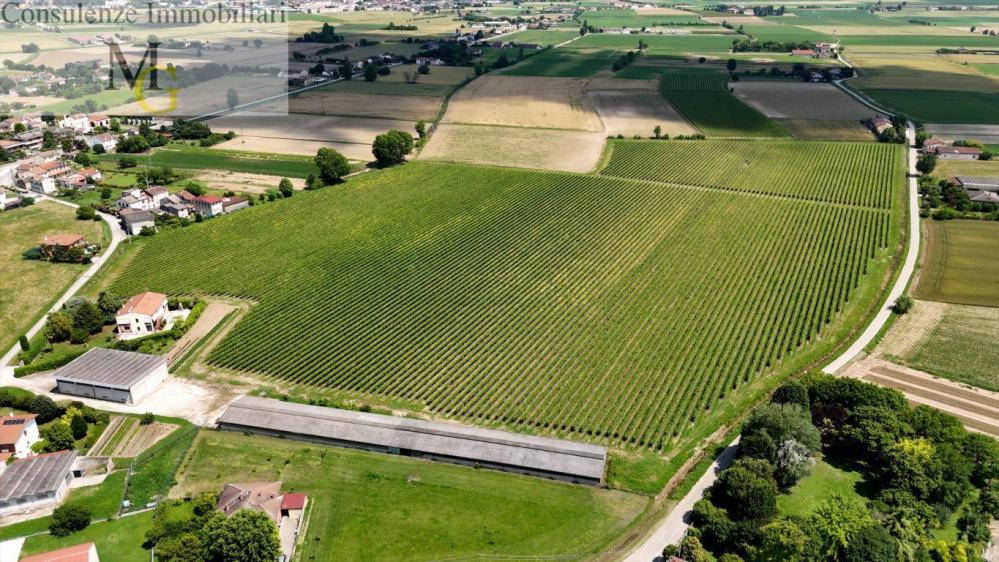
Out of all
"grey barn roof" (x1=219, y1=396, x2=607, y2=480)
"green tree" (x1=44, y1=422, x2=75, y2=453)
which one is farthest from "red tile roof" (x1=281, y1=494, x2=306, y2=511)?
"green tree" (x1=44, y1=422, x2=75, y2=453)

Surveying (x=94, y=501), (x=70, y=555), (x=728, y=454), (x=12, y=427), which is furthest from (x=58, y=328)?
(x=728, y=454)

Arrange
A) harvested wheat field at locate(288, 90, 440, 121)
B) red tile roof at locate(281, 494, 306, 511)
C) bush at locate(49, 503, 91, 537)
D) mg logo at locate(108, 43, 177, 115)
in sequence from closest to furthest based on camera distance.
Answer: bush at locate(49, 503, 91, 537) < red tile roof at locate(281, 494, 306, 511) < harvested wheat field at locate(288, 90, 440, 121) < mg logo at locate(108, 43, 177, 115)

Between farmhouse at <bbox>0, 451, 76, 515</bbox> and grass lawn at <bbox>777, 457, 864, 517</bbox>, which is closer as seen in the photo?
farmhouse at <bbox>0, 451, 76, 515</bbox>

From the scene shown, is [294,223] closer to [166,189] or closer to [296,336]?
[166,189]

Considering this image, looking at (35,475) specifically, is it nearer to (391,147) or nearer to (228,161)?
(391,147)

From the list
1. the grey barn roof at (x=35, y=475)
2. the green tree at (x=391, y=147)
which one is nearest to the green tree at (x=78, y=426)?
the grey barn roof at (x=35, y=475)

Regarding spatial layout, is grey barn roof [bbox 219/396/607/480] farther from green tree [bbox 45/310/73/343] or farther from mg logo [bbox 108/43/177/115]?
mg logo [bbox 108/43/177/115]
